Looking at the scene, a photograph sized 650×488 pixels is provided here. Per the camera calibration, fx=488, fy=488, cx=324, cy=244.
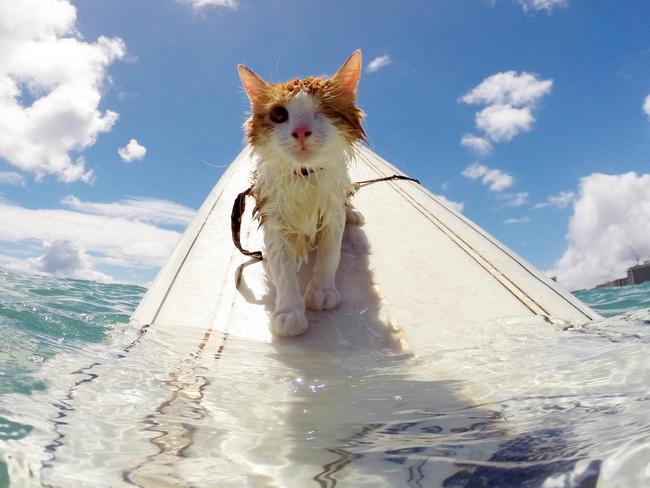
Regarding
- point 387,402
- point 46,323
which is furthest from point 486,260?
point 46,323

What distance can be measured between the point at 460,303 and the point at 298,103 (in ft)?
4.23

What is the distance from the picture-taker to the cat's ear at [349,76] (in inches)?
88.0

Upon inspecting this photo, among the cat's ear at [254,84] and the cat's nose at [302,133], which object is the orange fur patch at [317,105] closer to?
the cat's ear at [254,84]

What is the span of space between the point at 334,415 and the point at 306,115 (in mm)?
1265

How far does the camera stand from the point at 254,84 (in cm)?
227

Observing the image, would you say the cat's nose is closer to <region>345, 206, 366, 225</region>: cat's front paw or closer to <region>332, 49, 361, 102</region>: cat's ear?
<region>332, 49, 361, 102</region>: cat's ear

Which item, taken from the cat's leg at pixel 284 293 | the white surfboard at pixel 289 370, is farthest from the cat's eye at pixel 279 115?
the white surfboard at pixel 289 370

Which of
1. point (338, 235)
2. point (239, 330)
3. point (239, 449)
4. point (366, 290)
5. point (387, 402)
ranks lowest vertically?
point (239, 449)

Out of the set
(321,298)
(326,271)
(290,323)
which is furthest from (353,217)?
(290,323)

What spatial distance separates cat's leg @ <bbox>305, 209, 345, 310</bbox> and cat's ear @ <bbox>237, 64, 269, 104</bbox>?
684 mm

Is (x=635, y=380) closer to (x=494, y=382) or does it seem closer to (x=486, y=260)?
(x=494, y=382)

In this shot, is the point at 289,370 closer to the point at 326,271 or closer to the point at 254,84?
the point at 326,271

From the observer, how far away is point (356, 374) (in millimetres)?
1795

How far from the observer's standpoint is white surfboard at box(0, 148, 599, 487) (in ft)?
3.31
